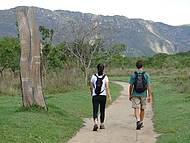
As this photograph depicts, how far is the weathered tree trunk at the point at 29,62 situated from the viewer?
16.3 metres

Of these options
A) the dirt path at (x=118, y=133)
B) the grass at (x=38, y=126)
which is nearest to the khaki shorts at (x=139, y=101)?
the dirt path at (x=118, y=133)

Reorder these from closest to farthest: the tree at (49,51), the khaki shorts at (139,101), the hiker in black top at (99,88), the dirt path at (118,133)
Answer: the dirt path at (118,133)
the hiker in black top at (99,88)
the khaki shorts at (139,101)
the tree at (49,51)

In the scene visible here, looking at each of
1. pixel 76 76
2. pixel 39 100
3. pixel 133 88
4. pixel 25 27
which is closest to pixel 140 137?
pixel 133 88

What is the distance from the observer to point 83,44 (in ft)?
136

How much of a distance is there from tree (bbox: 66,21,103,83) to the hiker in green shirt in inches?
1026

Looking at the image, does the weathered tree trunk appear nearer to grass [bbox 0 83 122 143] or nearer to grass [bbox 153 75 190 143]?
grass [bbox 0 83 122 143]

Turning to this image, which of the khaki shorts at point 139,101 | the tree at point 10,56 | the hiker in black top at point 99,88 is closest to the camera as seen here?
the hiker in black top at point 99,88

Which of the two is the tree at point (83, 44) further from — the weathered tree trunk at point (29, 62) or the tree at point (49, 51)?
the weathered tree trunk at point (29, 62)

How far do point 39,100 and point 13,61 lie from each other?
79.1 ft

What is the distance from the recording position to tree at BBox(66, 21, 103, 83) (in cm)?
4122

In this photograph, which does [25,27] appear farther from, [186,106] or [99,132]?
[186,106]

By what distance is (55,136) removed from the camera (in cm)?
1233

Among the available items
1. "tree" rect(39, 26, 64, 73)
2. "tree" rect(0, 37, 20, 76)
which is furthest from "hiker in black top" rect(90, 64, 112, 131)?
"tree" rect(0, 37, 20, 76)

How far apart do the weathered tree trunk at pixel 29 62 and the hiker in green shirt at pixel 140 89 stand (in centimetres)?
384
